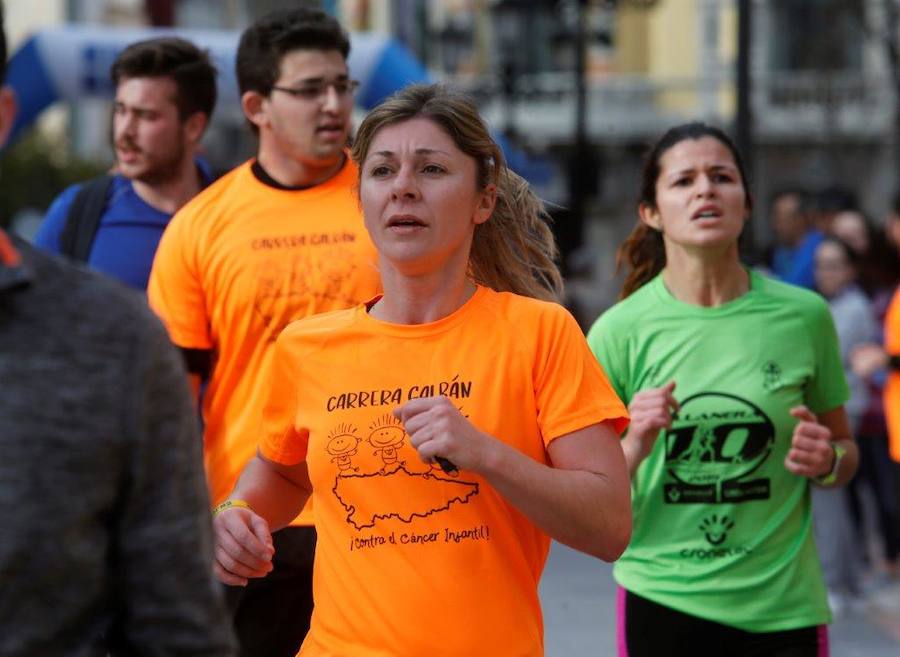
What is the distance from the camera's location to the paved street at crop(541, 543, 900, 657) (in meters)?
8.18

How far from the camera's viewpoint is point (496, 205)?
3754 millimetres

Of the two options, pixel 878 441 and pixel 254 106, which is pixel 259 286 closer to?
pixel 254 106

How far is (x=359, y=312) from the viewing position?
11.4ft

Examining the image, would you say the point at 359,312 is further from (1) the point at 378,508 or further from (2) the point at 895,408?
(2) the point at 895,408

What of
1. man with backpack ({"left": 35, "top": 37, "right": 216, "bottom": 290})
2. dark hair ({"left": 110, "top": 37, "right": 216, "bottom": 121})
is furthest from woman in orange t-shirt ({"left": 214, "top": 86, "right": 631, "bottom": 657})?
dark hair ({"left": 110, "top": 37, "right": 216, "bottom": 121})

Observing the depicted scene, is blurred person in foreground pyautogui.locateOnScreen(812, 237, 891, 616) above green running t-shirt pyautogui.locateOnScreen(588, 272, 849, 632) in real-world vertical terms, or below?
below

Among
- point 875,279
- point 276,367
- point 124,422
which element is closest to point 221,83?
point 875,279

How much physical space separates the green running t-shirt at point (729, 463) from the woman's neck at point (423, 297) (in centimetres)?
A: 135

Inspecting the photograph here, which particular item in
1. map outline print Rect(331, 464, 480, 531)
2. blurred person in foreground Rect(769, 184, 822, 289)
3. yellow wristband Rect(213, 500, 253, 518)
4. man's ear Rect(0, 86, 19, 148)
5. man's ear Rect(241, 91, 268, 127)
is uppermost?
man's ear Rect(0, 86, 19, 148)

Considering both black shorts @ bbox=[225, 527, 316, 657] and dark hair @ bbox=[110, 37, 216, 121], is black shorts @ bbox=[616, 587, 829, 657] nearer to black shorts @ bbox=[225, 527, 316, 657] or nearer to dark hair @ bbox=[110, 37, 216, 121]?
black shorts @ bbox=[225, 527, 316, 657]

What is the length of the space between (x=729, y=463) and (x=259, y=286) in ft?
4.11

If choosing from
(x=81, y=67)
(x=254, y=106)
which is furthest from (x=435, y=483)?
(x=81, y=67)

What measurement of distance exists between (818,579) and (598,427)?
5.27 feet

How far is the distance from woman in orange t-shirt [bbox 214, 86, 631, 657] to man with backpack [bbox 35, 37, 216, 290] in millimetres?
2108
